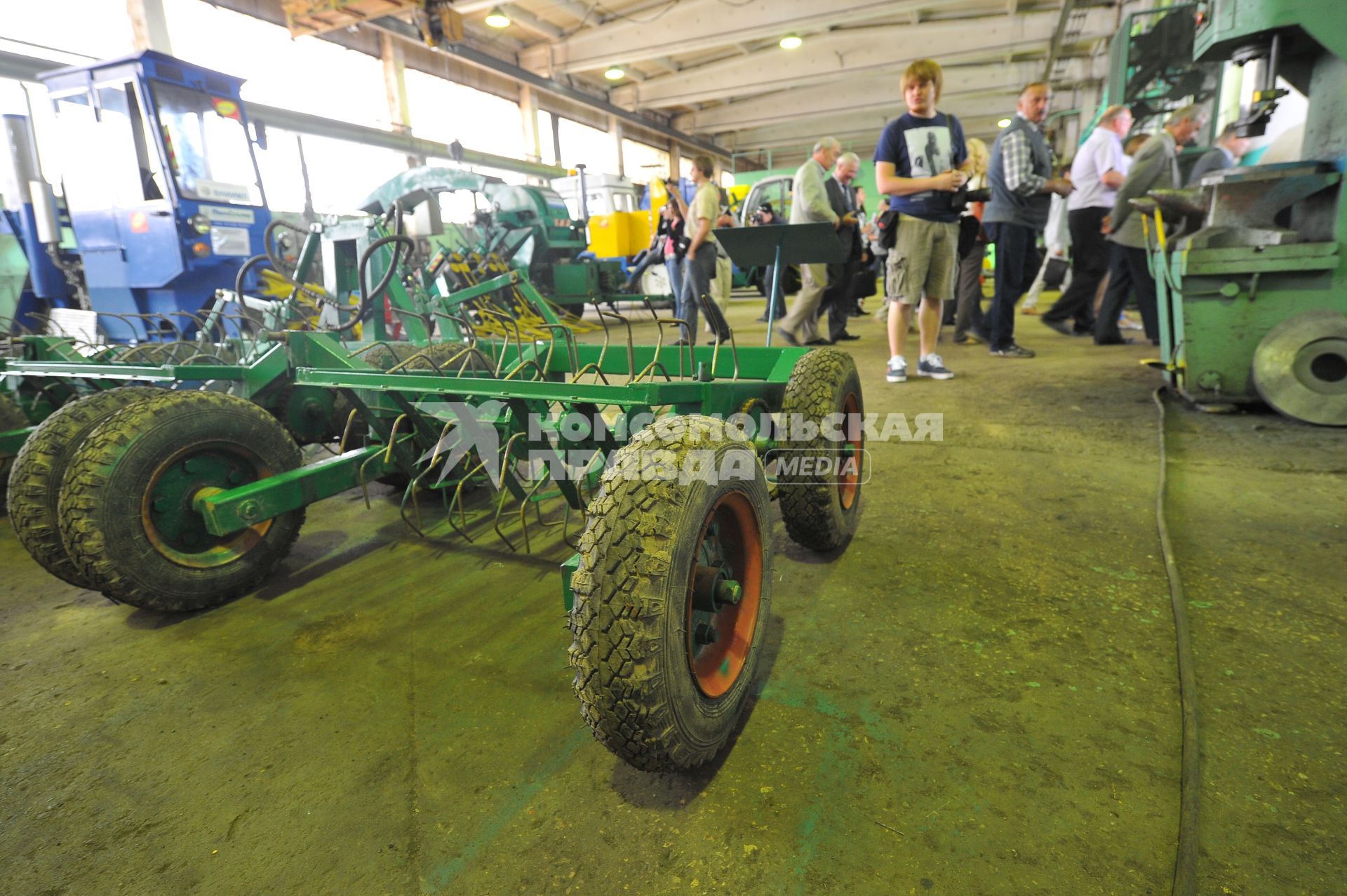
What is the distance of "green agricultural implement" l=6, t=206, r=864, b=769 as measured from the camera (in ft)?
4.14

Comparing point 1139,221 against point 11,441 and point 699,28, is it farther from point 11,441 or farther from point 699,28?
point 699,28

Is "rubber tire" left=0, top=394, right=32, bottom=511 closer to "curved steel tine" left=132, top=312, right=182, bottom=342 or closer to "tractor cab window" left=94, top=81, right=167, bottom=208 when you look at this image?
"curved steel tine" left=132, top=312, right=182, bottom=342

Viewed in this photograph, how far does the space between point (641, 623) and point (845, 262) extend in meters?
5.44

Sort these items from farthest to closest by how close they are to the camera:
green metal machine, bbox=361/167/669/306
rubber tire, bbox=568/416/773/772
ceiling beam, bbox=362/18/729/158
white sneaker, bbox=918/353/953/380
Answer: ceiling beam, bbox=362/18/729/158
green metal machine, bbox=361/167/669/306
white sneaker, bbox=918/353/953/380
rubber tire, bbox=568/416/773/772

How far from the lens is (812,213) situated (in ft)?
19.1

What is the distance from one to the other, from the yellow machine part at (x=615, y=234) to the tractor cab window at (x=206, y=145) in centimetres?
734

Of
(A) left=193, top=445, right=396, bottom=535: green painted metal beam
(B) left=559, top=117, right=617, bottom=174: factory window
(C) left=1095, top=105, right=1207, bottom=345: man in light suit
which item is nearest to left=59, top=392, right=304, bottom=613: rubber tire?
(A) left=193, top=445, right=396, bottom=535: green painted metal beam

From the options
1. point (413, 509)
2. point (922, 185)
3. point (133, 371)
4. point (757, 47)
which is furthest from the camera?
point (757, 47)

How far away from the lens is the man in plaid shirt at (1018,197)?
526 cm

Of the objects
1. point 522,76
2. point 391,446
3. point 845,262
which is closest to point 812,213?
point 845,262

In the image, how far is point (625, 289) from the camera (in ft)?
33.9

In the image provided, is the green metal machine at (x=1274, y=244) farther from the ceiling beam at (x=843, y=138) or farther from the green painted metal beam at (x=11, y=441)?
the ceiling beam at (x=843, y=138)

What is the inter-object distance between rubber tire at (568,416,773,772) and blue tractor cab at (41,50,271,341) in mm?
→ 5967

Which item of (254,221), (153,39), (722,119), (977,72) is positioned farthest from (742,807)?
(722,119)
